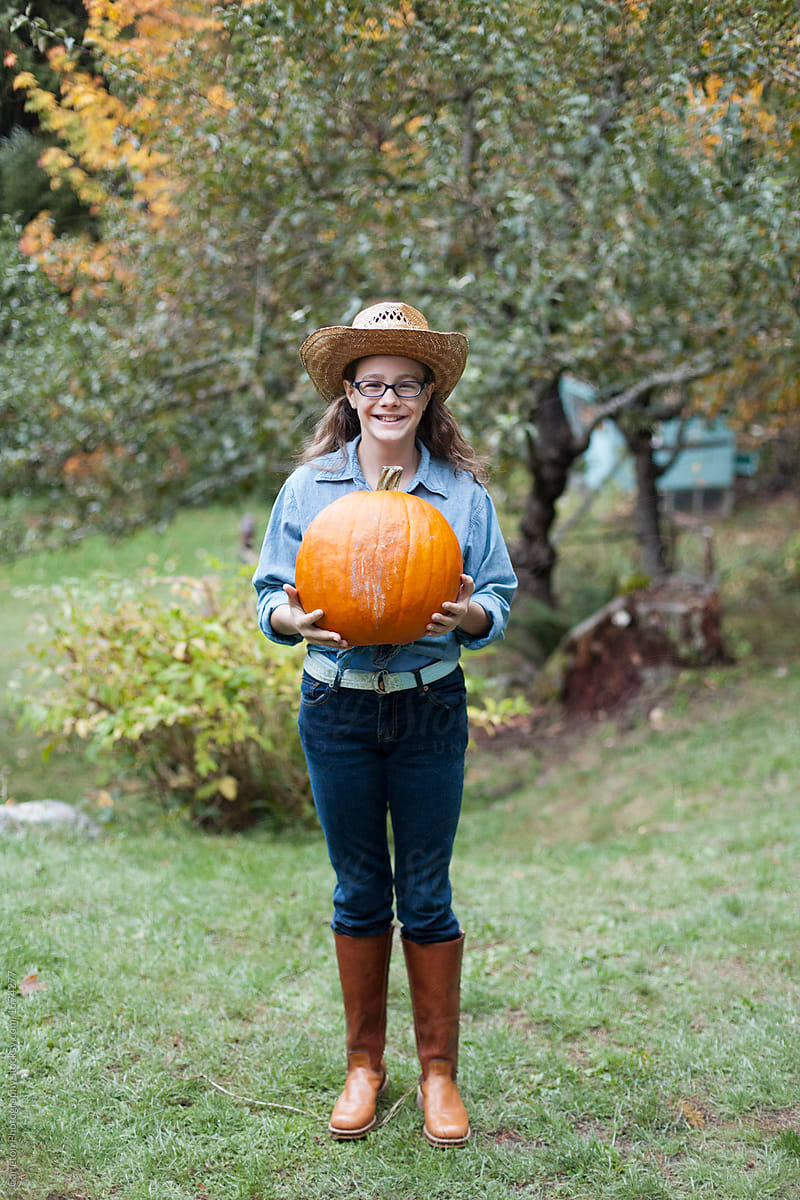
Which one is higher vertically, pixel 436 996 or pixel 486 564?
pixel 486 564

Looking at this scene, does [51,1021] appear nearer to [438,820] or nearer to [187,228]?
[438,820]

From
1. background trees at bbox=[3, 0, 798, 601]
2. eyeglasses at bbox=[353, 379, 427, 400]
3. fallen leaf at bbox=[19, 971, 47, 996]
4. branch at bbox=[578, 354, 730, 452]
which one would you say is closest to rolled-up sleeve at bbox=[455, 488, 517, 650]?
eyeglasses at bbox=[353, 379, 427, 400]

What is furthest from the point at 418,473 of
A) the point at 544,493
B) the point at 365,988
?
the point at 544,493

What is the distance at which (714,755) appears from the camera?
6.07 m

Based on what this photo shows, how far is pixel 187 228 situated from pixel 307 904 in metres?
3.91

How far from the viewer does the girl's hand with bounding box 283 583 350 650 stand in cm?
217

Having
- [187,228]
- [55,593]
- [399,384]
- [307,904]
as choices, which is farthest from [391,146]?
[307,904]

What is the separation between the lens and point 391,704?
7.66 ft

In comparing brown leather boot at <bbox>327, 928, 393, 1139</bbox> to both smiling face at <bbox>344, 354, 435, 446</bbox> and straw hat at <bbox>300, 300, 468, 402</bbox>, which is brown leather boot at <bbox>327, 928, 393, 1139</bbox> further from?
straw hat at <bbox>300, 300, 468, 402</bbox>

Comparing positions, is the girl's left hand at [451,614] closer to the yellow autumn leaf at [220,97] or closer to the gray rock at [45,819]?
the gray rock at [45,819]

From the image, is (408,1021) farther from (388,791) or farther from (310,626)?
(310,626)

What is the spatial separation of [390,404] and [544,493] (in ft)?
18.6

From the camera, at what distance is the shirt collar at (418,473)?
2.42 m

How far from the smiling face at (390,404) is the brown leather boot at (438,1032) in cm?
125
